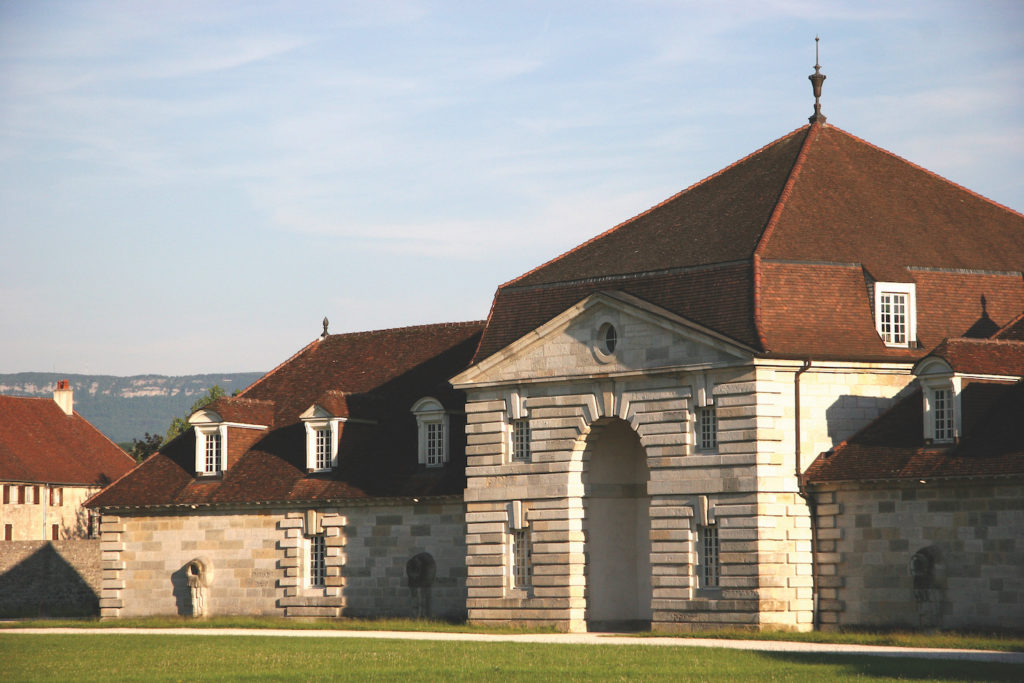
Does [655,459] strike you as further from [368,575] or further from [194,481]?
[194,481]

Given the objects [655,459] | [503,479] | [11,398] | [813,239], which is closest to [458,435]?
[503,479]

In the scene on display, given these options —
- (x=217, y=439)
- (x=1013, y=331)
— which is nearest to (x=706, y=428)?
(x=1013, y=331)

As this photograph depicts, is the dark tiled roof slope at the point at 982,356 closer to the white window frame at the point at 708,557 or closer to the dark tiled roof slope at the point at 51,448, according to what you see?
the white window frame at the point at 708,557

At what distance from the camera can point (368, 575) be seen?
1951 inches

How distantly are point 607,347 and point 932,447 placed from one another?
885 centimetres

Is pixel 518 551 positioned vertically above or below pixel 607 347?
below

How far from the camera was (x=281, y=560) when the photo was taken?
5116cm

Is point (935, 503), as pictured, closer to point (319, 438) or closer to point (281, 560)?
point (319, 438)

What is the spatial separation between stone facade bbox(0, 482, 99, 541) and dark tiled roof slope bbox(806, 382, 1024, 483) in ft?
149

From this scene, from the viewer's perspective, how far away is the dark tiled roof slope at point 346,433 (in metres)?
50.1

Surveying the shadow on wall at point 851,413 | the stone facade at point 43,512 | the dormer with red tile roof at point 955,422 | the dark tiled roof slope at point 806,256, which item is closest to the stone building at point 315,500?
the dark tiled roof slope at point 806,256

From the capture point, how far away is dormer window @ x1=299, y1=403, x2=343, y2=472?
5106 cm

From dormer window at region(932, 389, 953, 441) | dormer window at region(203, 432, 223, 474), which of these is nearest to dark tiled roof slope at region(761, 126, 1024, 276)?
dormer window at region(932, 389, 953, 441)

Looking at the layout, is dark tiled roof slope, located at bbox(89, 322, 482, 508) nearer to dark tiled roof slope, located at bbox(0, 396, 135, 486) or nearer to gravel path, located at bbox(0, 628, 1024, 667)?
gravel path, located at bbox(0, 628, 1024, 667)
